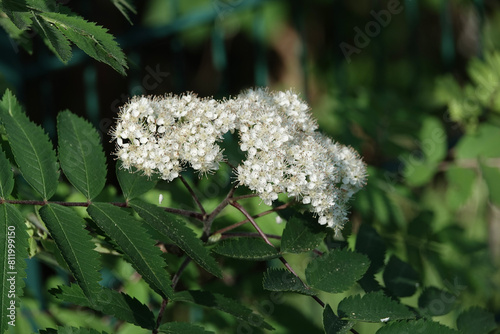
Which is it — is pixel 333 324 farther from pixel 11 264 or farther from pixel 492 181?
pixel 492 181

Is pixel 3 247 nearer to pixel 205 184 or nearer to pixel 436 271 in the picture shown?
pixel 205 184

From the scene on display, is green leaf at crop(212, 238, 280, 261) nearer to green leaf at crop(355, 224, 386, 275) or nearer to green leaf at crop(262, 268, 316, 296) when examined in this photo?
green leaf at crop(262, 268, 316, 296)

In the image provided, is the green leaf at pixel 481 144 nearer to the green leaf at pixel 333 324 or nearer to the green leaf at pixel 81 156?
the green leaf at pixel 333 324

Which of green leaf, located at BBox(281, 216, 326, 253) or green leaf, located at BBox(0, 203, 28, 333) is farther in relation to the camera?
green leaf, located at BBox(281, 216, 326, 253)

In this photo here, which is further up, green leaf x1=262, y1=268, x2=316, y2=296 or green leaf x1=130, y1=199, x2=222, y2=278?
green leaf x1=130, y1=199, x2=222, y2=278

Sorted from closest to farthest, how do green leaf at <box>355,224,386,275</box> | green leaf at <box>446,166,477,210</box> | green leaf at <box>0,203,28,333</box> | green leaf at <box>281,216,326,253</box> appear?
green leaf at <box>0,203,28,333</box>, green leaf at <box>281,216,326,253</box>, green leaf at <box>355,224,386,275</box>, green leaf at <box>446,166,477,210</box>

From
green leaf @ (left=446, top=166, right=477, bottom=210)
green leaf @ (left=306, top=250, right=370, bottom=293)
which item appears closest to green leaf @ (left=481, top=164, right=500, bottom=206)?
green leaf @ (left=446, top=166, right=477, bottom=210)

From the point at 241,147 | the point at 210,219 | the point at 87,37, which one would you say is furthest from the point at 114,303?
the point at 87,37
